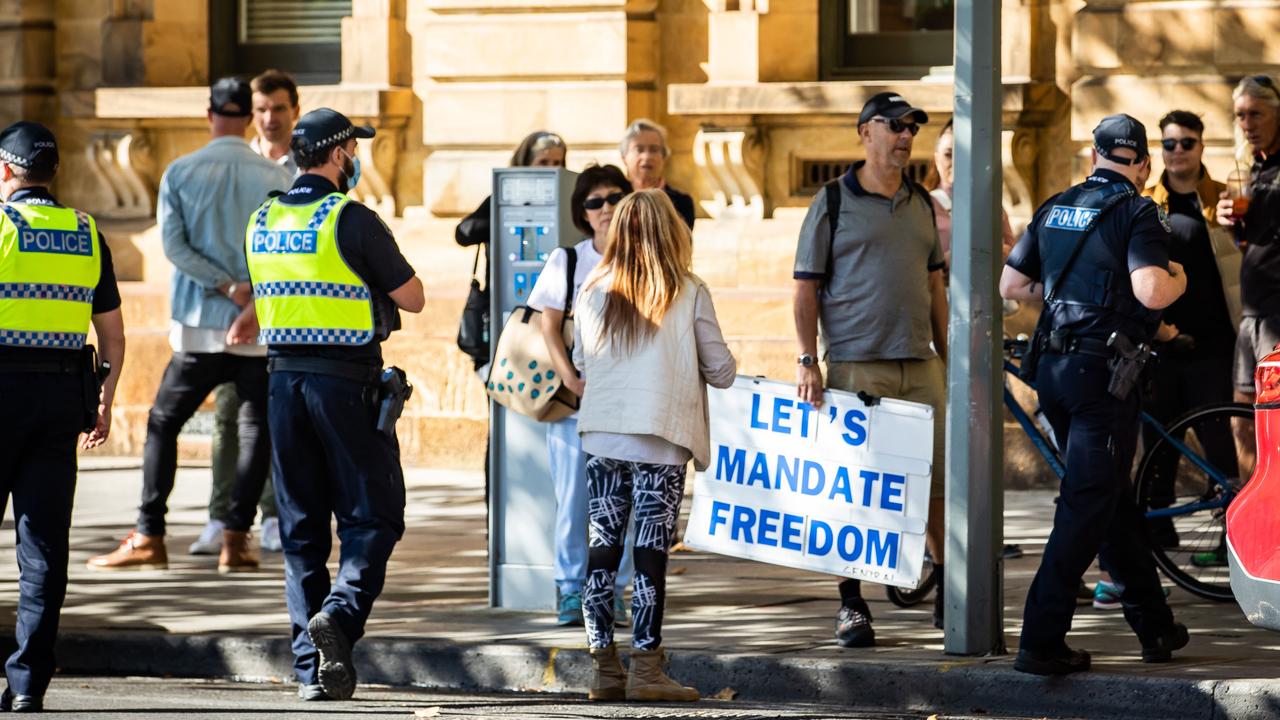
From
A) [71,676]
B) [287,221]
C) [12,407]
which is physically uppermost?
[287,221]

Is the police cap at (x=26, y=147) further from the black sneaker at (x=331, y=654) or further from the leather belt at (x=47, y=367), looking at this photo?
the black sneaker at (x=331, y=654)

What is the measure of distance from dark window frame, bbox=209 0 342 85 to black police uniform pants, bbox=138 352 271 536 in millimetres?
4734

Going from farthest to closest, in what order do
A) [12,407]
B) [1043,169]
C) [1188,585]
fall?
[1043,169] < [1188,585] < [12,407]

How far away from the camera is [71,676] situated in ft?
28.2

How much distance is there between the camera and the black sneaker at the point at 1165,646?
7570 millimetres

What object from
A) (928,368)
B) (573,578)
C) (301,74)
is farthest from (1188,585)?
(301,74)

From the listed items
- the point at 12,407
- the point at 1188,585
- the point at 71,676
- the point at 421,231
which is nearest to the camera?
the point at 12,407

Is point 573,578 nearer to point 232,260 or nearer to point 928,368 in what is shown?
point 928,368

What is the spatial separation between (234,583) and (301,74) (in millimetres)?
5832

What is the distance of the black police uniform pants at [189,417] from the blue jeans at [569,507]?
6.65 feet

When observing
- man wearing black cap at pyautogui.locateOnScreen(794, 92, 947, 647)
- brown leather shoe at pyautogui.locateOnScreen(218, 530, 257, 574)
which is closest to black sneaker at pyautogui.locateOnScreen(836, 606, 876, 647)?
man wearing black cap at pyautogui.locateOnScreen(794, 92, 947, 647)

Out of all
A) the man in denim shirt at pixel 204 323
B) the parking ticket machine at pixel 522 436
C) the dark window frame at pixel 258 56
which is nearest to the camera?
the parking ticket machine at pixel 522 436

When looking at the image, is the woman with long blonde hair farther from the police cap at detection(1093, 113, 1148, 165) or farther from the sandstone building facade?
the sandstone building facade

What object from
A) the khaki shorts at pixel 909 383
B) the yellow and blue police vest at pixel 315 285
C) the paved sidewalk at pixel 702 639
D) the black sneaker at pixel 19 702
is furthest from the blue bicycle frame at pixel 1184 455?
the black sneaker at pixel 19 702
